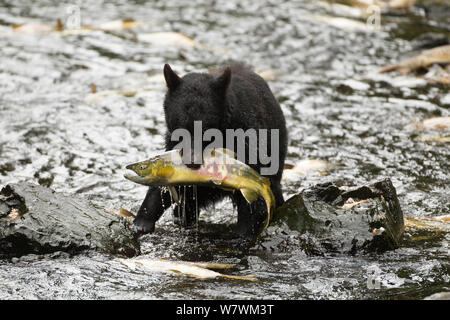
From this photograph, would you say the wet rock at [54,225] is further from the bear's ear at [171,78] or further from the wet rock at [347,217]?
the wet rock at [347,217]

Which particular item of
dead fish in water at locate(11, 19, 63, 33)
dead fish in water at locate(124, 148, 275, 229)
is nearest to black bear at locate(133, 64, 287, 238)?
dead fish in water at locate(124, 148, 275, 229)

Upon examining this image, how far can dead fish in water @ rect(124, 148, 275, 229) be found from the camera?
18.9ft

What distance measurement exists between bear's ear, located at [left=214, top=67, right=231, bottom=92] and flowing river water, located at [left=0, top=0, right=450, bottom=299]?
1.37 meters

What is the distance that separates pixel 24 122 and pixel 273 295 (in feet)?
18.7

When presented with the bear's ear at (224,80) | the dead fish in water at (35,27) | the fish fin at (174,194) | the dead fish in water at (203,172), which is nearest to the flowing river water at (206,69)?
the dead fish in water at (35,27)

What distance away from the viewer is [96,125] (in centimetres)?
985

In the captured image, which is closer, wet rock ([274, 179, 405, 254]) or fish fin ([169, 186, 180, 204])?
wet rock ([274, 179, 405, 254])

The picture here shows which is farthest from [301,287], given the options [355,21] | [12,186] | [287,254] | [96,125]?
[355,21]

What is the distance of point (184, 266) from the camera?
5.71 meters

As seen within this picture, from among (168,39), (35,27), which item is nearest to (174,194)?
(168,39)

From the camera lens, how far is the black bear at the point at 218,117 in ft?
19.7

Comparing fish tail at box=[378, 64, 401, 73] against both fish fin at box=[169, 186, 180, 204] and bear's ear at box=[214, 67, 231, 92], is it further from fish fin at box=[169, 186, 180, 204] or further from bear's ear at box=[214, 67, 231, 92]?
fish fin at box=[169, 186, 180, 204]

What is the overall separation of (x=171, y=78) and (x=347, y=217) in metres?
1.92

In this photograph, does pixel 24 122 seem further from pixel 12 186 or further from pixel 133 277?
pixel 133 277
